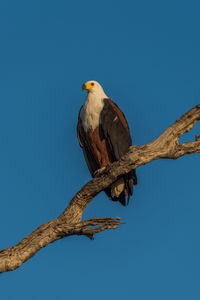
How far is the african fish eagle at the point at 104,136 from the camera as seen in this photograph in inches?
264

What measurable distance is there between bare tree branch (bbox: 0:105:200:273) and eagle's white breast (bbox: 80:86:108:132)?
1458 mm

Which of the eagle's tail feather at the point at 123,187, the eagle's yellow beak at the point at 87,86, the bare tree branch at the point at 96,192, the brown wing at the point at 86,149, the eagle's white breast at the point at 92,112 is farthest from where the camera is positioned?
the eagle's yellow beak at the point at 87,86

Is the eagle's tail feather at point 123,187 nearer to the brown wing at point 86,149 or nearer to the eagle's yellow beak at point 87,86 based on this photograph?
the brown wing at point 86,149

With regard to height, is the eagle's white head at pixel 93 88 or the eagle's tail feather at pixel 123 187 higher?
the eagle's white head at pixel 93 88

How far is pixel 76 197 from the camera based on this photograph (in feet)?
18.1

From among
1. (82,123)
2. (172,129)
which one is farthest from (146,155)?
(82,123)

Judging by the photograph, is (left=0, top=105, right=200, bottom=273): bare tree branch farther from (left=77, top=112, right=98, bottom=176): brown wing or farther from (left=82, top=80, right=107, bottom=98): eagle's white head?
(left=82, top=80, right=107, bottom=98): eagle's white head

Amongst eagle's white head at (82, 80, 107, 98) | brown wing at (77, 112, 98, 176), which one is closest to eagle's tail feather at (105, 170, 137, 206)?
brown wing at (77, 112, 98, 176)

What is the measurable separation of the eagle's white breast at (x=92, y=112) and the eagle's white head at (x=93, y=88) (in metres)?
0.08

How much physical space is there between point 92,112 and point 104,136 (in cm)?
42

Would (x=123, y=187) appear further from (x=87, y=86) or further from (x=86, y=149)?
(x=87, y=86)

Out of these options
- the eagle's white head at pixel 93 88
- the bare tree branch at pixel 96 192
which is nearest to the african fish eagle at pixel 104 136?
the eagle's white head at pixel 93 88

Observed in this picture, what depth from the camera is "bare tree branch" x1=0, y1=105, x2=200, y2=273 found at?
5076 mm

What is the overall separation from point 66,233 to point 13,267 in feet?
2.30
